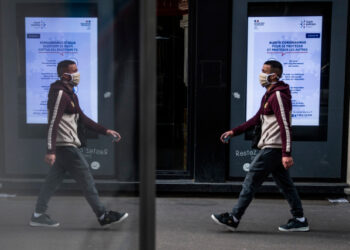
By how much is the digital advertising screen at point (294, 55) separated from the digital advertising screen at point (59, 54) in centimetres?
196

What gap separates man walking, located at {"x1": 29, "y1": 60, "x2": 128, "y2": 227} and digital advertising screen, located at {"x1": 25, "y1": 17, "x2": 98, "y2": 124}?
1408 millimetres

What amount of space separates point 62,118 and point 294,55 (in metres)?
3.14

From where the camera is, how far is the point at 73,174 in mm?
4672

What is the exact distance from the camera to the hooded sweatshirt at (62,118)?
4.53m

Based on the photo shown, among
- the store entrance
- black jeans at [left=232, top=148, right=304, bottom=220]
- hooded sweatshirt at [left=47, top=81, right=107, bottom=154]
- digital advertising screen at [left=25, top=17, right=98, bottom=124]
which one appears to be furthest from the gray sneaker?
the store entrance

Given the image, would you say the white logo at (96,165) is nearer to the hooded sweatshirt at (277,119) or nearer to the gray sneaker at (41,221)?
the gray sneaker at (41,221)

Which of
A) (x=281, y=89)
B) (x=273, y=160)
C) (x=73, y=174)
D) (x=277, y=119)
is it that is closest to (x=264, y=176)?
(x=273, y=160)

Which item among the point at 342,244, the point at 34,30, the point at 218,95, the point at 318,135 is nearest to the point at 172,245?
the point at 342,244

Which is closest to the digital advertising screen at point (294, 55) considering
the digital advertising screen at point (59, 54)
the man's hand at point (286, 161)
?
the man's hand at point (286, 161)

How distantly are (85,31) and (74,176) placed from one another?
2.24 m

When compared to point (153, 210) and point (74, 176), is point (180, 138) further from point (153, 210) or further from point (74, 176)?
point (153, 210)

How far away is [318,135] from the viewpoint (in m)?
6.27

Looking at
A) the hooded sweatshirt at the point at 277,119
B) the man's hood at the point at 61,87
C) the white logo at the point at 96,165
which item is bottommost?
the white logo at the point at 96,165

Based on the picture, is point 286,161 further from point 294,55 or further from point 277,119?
point 294,55
